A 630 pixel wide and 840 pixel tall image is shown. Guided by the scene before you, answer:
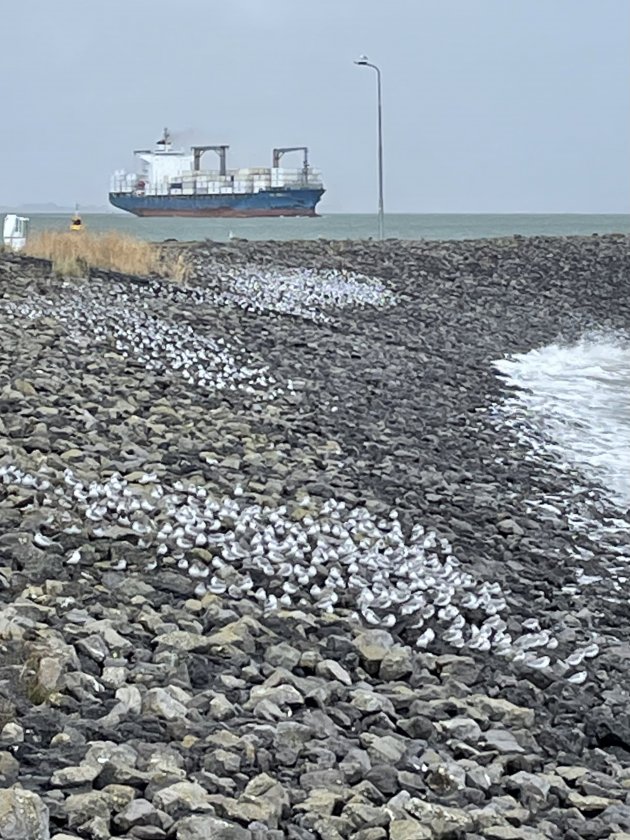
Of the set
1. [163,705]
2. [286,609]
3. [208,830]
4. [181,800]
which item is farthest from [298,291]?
[208,830]

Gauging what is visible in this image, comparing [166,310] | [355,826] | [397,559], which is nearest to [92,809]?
[355,826]

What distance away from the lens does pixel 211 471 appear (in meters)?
5.89

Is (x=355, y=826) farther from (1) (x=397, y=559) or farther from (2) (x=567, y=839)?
(1) (x=397, y=559)

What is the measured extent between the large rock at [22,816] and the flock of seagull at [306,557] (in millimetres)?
1848

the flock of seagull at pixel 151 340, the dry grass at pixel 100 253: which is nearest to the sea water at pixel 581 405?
the flock of seagull at pixel 151 340

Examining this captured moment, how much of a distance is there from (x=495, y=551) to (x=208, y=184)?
63358 millimetres

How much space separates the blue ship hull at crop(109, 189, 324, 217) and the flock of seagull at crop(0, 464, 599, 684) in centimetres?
5897

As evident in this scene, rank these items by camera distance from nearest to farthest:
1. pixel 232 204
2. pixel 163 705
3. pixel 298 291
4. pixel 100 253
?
pixel 163 705 < pixel 100 253 < pixel 298 291 < pixel 232 204

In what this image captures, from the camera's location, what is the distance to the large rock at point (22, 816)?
7.50 ft

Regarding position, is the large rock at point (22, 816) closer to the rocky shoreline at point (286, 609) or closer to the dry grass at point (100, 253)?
the rocky shoreline at point (286, 609)

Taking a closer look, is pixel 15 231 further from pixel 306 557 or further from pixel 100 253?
pixel 306 557

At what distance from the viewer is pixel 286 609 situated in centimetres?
419

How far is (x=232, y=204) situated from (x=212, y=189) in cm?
197

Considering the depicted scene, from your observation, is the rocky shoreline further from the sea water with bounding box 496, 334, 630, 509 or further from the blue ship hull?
the blue ship hull
